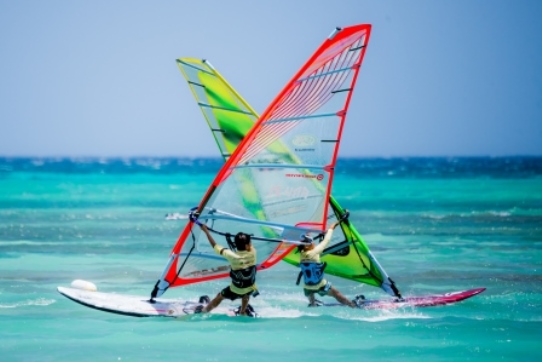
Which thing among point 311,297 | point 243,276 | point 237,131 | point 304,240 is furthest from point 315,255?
point 237,131

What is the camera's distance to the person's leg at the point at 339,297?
1173 cm

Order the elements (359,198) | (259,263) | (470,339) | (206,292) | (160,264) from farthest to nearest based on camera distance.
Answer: (359,198) → (160,264) → (206,292) → (259,263) → (470,339)

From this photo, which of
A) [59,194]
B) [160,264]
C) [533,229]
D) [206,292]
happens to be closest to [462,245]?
[533,229]

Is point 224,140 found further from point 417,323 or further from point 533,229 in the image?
point 533,229

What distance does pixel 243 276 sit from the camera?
11.1m

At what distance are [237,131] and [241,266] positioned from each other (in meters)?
2.19

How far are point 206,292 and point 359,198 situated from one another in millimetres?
30339

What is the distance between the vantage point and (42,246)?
20.8 m

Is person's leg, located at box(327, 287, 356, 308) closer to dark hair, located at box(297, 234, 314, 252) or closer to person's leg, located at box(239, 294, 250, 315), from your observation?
dark hair, located at box(297, 234, 314, 252)

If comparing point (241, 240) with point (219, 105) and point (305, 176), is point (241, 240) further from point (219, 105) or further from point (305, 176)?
point (219, 105)

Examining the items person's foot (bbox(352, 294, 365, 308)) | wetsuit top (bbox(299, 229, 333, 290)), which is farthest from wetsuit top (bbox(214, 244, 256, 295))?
person's foot (bbox(352, 294, 365, 308))

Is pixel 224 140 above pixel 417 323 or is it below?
above

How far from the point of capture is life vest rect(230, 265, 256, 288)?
11047 millimetres

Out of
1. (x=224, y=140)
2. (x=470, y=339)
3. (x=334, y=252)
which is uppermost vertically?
(x=224, y=140)
